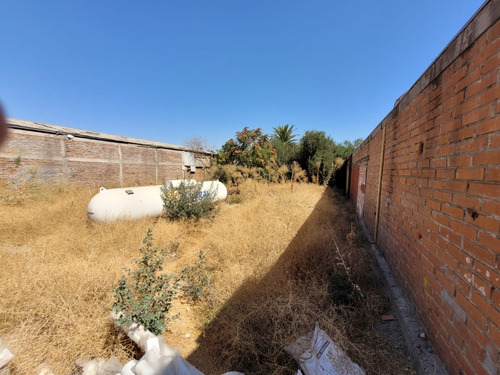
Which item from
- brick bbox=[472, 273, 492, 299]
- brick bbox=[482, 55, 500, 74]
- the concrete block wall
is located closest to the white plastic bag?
brick bbox=[472, 273, 492, 299]

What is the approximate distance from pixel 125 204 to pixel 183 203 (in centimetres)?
140

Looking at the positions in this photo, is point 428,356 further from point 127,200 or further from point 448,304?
point 127,200

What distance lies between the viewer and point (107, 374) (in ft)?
5.19

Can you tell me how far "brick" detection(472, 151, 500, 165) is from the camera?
0.99 meters

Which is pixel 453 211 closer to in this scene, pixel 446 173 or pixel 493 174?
pixel 446 173

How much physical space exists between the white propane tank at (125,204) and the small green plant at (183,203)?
0.28 m

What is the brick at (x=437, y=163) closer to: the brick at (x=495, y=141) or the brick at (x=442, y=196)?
the brick at (x=442, y=196)

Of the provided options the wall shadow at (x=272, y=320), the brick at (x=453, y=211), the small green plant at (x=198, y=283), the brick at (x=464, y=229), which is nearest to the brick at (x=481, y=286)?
the brick at (x=464, y=229)

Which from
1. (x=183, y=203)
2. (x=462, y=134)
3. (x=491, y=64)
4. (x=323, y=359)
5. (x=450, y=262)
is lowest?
(x=323, y=359)

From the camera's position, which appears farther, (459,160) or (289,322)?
(289,322)

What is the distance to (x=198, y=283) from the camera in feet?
9.93

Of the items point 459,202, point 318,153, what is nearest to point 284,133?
point 318,153

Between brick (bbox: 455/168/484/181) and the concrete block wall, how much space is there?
26.2 feet

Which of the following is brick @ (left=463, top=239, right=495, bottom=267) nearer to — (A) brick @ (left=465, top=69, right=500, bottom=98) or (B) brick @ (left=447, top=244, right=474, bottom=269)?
(B) brick @ (left=447, top=244, right=474, bottom=269)
